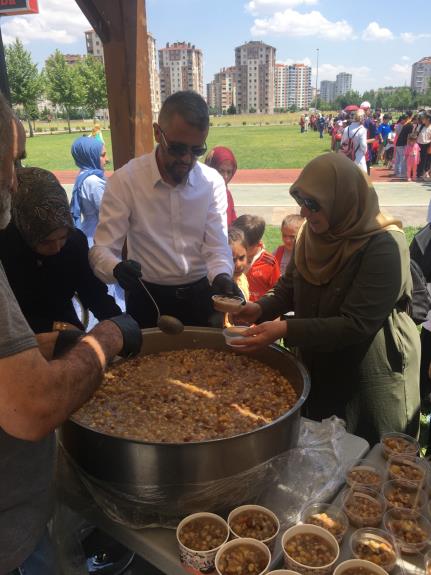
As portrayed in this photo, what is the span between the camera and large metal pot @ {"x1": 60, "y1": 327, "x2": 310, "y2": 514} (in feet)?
3.84

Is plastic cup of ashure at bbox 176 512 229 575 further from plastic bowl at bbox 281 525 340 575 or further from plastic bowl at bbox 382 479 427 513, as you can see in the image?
plastic bowl at bbox 382 479 427 513

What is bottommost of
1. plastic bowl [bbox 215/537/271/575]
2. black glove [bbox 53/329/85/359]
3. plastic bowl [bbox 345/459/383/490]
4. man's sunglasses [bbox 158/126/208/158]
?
plastic bowl [bbox 345/459/383/490]

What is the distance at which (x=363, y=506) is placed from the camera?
131cm

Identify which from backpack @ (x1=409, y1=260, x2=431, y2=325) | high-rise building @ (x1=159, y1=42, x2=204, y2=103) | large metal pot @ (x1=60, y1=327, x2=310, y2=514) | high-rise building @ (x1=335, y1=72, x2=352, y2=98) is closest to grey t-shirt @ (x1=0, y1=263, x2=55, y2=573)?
large metal pot @ (x1=60, y1=327, x2=310, y2=514)

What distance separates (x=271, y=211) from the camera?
29.7 feet

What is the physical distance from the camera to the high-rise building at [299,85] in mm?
120562

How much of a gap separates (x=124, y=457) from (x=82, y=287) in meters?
1.12

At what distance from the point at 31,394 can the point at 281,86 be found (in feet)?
407

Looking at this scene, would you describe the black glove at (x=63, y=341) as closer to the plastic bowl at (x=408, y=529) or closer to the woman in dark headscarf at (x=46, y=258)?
the woman in dark headscarf at (x=46, y=258)

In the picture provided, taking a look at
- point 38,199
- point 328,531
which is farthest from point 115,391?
point 328,531

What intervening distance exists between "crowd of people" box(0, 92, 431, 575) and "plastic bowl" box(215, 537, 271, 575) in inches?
18.4

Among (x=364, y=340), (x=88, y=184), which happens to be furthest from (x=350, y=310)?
(x=88, y=184)

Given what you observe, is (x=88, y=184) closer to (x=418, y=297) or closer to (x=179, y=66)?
(x=418, y=297)

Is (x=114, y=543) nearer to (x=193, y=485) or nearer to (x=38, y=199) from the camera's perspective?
(x=193, y=485)
